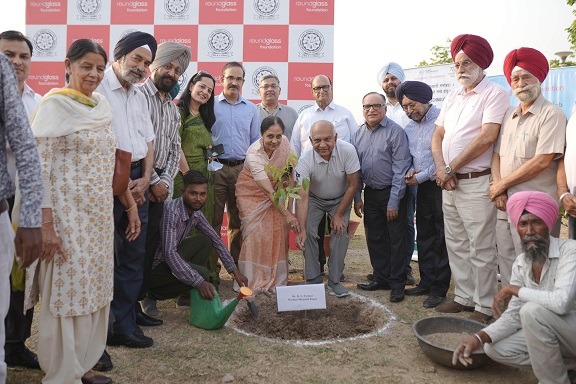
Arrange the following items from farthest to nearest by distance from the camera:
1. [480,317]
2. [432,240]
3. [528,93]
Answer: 1. [432,240]
2. [480,317]
3. [528,93]

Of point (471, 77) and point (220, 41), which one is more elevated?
point (220, 41)

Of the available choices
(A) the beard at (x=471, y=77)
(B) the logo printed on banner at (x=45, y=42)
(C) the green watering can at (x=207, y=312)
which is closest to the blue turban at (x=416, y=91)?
(A) the beard at (x=471, y=77)

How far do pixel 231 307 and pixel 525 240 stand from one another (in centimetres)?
205

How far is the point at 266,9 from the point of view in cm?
666

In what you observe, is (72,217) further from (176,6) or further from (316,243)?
(176,6)

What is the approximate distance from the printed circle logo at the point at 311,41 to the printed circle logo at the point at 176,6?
5.21 ft

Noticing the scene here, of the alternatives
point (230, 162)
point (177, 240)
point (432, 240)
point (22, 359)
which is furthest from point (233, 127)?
point (22, 359)

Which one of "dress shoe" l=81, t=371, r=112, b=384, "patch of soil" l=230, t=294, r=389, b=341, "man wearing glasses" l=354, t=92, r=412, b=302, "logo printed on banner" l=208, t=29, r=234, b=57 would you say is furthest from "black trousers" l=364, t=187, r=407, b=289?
"logo printed on banner" l=208, t=29, r=234, b=57

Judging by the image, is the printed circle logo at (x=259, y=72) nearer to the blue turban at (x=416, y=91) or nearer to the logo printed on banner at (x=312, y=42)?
the logo printed on banner at (x=312, y=42)

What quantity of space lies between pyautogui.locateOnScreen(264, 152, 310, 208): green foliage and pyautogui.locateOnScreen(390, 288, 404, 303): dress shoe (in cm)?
130

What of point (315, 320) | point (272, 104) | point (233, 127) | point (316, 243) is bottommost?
point (315, 320)

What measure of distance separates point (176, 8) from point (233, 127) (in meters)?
2.53

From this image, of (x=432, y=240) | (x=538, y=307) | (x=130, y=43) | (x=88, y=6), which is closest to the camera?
(x=538, y=307)

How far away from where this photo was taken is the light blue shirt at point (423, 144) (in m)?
4.61
